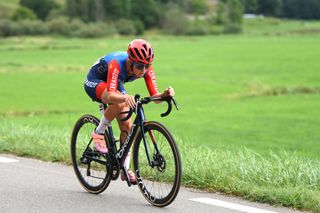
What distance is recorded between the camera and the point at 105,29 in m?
118

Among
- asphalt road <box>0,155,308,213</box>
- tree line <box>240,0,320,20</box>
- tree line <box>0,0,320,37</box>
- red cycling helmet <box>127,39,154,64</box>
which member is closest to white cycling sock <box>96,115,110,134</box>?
asphalt road <box>0,155,308,213</box>

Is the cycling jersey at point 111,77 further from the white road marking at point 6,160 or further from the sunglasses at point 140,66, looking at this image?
the white road marking at point 6,160

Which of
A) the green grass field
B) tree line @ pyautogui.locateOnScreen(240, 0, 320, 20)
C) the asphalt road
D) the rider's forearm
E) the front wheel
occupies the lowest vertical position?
tree line @ pyautogui.locateOnScreen(240, 0, 320, 20)

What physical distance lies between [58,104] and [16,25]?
8224 cm

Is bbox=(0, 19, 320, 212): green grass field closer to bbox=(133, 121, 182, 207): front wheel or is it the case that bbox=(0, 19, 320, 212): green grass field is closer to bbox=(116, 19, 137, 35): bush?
bbox=(133, 121, 182, 207): front wheel

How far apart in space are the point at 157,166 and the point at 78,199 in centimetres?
97

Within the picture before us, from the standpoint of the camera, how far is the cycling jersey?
20.6ft

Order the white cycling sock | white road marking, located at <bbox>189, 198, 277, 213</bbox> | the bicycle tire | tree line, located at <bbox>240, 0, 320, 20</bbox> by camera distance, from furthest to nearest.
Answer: tree line, located at <bbox>240, 0, 320, 20</bbox>, the bicycle tire, the white cycling sock, white road marking, located at <bbox>189, 198, 277, 213</bbox>

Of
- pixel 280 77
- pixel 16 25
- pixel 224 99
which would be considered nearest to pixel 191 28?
pixel 16 25

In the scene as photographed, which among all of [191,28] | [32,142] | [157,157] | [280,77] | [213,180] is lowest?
[191,28]

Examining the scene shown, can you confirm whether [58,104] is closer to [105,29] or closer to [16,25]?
[16,25]

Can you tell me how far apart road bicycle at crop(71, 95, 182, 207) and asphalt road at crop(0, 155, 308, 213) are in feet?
0.44

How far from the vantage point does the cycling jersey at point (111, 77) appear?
629 cm

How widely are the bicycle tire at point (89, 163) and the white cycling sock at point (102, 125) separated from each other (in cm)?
23
